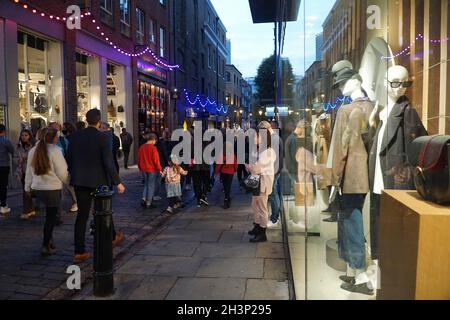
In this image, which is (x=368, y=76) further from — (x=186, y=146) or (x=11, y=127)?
(x=11, y=127)

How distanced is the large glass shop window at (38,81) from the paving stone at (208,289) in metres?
9.30

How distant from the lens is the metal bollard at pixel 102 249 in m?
4.15

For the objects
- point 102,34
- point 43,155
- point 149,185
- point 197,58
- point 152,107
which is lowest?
point 149,185

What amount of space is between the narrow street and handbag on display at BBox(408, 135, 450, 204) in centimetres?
242

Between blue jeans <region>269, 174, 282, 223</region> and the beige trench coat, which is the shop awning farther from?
the beige trench coat

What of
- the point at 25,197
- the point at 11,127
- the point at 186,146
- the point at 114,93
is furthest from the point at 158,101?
the point at 25,197

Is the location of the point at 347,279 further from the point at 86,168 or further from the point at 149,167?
the point at 149,167

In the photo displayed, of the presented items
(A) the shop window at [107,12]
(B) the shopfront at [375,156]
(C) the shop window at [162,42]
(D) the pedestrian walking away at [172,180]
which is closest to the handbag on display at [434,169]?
(B) the shopfront at [375,156]

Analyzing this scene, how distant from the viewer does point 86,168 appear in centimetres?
523

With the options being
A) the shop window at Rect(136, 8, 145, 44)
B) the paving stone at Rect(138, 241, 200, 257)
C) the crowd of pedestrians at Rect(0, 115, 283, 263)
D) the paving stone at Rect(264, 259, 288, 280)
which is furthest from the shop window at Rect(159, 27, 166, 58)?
the paving stone at Rect(264, 259, 288, 280)

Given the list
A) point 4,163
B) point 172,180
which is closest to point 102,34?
point 4,163

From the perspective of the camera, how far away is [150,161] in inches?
350

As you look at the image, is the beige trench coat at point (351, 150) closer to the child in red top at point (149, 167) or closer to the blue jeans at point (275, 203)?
the blue jeans at point (275, 203)

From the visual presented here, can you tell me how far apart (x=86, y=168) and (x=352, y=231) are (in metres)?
3.31
